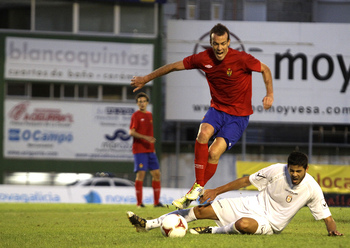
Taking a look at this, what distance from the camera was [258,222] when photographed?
7.83m

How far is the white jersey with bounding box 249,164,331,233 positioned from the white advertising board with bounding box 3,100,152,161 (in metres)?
22.3

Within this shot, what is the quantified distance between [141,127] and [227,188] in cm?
840

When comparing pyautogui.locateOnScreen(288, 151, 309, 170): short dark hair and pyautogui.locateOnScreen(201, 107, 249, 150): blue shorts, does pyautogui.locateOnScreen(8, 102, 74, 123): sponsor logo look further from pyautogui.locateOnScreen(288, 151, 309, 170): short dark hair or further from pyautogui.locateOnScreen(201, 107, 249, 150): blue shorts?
pyautogui.locateOnScreen(288, 151, 309, 170): short dark hair

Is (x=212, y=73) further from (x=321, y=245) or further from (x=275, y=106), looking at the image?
(x=275, y=106)

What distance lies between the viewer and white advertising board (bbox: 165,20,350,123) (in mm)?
31328

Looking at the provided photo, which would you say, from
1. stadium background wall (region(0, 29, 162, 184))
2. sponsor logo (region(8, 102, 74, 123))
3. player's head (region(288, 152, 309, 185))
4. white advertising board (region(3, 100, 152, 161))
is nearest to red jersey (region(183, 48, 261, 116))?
player's head (region(288, 152, 309, 185))

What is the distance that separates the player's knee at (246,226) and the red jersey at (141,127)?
844cm

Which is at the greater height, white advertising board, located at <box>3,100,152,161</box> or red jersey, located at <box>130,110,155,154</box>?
red jersey, located at <box>130,110,155,154</box>

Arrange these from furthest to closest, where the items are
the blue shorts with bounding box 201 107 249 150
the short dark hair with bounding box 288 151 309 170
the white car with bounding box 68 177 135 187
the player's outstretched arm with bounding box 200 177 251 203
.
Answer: the white car with bounding box 68 177 135 187 < the blue shorts with bounding box 201 107 249 150 < the player's outstretched arm with bounding box 200 177 251 203 < the short dark hair with bounding box 288 151 309 170

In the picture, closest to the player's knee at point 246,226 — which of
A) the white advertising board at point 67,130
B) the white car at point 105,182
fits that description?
the white car at point 105,182

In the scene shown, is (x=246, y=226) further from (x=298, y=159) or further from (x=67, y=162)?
(x=67, y=162)

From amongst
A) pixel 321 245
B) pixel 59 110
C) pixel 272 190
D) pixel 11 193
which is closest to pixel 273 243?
pixel 321 245

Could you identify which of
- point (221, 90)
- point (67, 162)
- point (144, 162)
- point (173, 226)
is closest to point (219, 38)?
point (221, 90)

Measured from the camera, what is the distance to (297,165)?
7395mm
